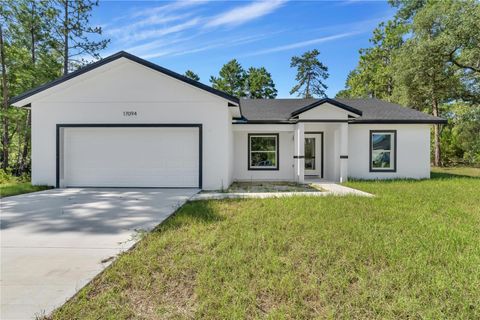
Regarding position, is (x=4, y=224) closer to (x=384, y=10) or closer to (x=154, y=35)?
(x=154, y=35)

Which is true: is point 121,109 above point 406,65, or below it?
below

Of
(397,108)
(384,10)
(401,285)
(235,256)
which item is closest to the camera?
(401,285)

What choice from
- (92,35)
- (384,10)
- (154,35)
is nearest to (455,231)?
(154,35)

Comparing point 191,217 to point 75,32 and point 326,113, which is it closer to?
point 326,113

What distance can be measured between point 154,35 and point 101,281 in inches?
442

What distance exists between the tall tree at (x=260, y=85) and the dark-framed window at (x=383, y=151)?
2285 centimetres

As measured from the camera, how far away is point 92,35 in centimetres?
1670

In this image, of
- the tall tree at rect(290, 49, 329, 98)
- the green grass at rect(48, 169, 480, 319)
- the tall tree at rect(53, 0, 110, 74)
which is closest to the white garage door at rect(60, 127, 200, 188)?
the green grass at rect(48, 169, 480, 319)

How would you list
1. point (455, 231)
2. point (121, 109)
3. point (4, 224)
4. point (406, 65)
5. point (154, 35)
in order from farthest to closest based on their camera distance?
1. point (406, 65)
2. point (154, 35)
3. point (121, 109)
4. point (4, 224)
5. point (455, 231)

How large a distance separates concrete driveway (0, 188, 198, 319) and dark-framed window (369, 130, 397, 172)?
359 inches

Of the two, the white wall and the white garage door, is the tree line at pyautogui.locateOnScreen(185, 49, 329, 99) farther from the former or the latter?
the white garage door

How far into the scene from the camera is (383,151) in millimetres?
12711

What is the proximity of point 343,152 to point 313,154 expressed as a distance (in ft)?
8.19

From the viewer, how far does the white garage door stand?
33.9ft
